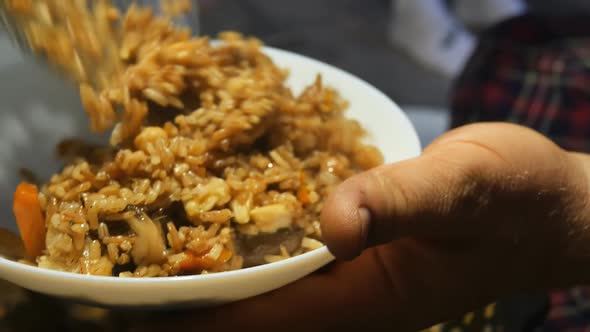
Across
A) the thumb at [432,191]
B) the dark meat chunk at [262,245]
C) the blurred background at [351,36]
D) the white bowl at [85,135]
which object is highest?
the thumb at [432,191]

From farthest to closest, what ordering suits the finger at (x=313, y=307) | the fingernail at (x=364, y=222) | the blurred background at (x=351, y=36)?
the blurred background at (x=351, y=36) → the finger at (x=313, y=307) → the fingernail at (x=364, y=222)

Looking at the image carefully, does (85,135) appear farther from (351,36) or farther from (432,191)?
(351,36)

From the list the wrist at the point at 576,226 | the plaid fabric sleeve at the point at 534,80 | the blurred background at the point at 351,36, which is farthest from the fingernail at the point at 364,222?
the blurred background at the point at 351,36

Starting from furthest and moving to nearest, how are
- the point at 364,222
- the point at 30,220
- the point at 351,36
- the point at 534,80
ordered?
the point at 351,36
the point at 534,80
the point at 30,220
the point at 364,222

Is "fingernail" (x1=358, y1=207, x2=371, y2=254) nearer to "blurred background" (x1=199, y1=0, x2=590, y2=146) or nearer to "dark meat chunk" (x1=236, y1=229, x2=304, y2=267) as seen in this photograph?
"dark meat chunk" (x1=236, y1=229, x2=304, y2=267)

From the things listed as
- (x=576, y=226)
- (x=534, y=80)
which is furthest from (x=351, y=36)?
(x=576, y=226)

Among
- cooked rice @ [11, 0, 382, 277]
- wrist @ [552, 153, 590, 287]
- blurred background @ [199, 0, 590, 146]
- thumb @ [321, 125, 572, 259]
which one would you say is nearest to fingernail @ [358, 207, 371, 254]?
thumb @ [321, 125, 572, 259]

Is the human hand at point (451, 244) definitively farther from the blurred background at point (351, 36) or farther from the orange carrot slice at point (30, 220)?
the blurred background at point (351, 36)
